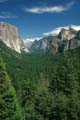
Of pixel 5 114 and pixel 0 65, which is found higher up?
pixel 0 65

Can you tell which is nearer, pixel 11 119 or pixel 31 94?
pixel 11 119

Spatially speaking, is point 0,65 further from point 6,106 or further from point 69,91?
point 69,91

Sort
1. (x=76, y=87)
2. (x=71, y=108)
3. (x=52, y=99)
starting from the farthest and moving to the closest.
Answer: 1. (x=76, y=87)
2. (x=52, y=99)
3. (x=71, y=108)

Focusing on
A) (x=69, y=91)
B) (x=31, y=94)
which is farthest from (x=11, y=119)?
(x=31, y=94)

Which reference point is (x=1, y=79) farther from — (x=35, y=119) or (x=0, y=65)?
(x=35, y=119)

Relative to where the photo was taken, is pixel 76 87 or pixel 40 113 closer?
pixel 40 113

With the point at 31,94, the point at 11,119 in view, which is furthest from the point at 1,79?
the point at 31,94

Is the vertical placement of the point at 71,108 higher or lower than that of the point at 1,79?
lower

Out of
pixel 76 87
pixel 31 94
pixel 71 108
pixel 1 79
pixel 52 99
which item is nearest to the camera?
pixel 1 79

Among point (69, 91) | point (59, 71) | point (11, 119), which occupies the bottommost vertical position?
point (11, 119)
